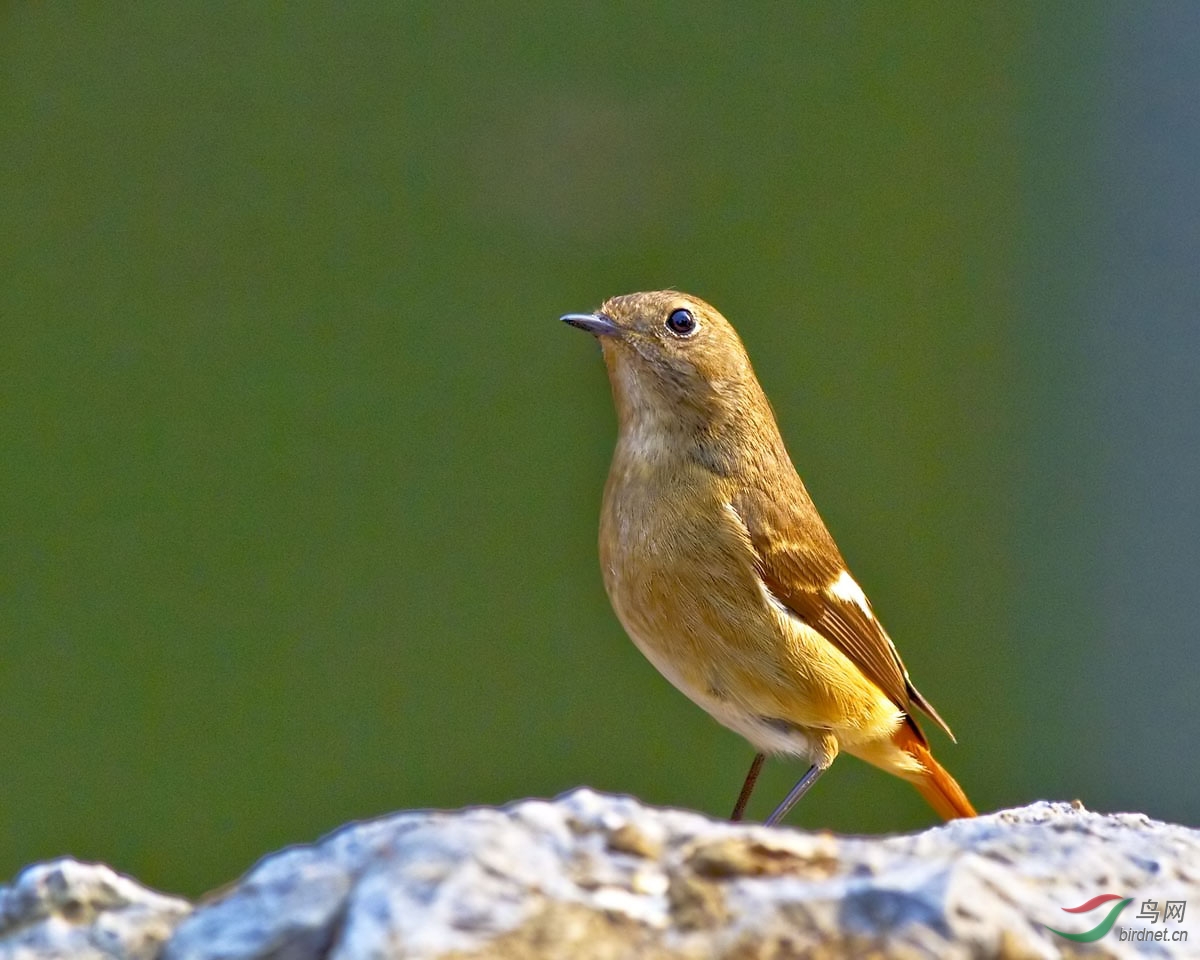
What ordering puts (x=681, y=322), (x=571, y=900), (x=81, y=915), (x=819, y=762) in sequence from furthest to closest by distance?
(x=681, y=322) → (x=819, y=762) → (x=81, y=915) → (x=571, y=900)

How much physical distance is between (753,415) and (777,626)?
0.66 m

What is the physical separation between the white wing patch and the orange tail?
33 cm

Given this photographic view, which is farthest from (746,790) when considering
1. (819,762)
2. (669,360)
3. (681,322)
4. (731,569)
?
(681,322)

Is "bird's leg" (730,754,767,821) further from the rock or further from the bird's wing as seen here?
the rock

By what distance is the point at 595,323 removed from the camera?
360 cm

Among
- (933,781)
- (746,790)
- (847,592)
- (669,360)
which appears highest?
(669,360)

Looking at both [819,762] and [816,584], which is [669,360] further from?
[819,762]

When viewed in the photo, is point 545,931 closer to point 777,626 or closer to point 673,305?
point 777,626

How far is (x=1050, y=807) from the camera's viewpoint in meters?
2.99

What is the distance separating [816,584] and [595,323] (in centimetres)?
86

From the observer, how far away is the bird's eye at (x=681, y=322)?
3.64m

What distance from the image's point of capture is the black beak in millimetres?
3564

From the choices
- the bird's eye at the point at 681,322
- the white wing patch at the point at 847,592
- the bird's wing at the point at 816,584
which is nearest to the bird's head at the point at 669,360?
the bird's eye at the point at 681,322

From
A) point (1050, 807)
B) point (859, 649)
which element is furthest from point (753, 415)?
point (1050, 807)
